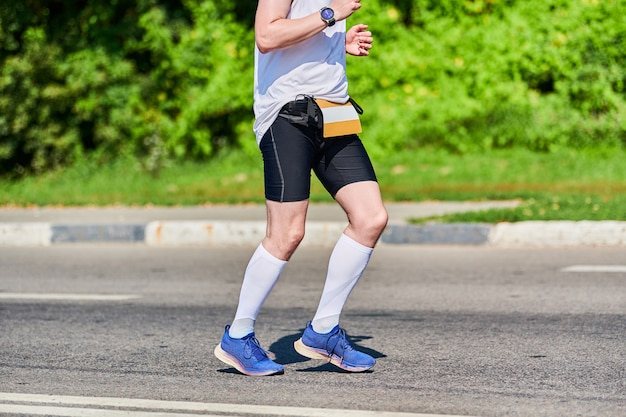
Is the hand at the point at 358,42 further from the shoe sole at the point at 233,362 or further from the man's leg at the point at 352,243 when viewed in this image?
the shoe sole at the point at 233,362

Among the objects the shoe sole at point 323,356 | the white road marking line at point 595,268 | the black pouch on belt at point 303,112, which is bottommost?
the white road marking line at point 595,268

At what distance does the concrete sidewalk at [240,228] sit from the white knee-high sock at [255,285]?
515cm

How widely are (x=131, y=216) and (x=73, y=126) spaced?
17.1 ft

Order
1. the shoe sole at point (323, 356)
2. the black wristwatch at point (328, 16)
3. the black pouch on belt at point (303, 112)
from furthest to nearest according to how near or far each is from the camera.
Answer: the shoe sole at point (323, 356) < the black pouch on belt at point (303, 112) < the black wristwatch at point (328, 16)

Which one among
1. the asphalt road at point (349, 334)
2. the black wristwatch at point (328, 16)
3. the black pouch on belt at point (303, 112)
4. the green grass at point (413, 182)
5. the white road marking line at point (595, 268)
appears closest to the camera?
the asphalt road at point (349, 334)

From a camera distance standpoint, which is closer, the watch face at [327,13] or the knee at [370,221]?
the watch face at [327,13]

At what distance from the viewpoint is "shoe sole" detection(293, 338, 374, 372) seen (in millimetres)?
4762

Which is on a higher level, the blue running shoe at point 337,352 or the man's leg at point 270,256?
the man's leg at point 270,256

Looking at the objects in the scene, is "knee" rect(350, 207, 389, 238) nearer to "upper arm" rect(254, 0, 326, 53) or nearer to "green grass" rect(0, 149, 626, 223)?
"upper arm" rect(254, 0, 326, 53)

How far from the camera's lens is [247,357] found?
185 inches

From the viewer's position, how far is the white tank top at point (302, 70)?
15.2 ft

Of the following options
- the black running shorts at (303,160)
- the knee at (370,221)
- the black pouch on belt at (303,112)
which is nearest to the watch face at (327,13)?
the black pouch on belt at (303,112)

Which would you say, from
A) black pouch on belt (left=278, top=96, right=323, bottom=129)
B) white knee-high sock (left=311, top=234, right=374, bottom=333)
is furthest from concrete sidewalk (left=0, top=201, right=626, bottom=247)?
black pouch on belt (left=278, top=96, right=323, bottom=129)

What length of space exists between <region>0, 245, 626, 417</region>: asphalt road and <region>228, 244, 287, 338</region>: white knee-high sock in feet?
0.70
